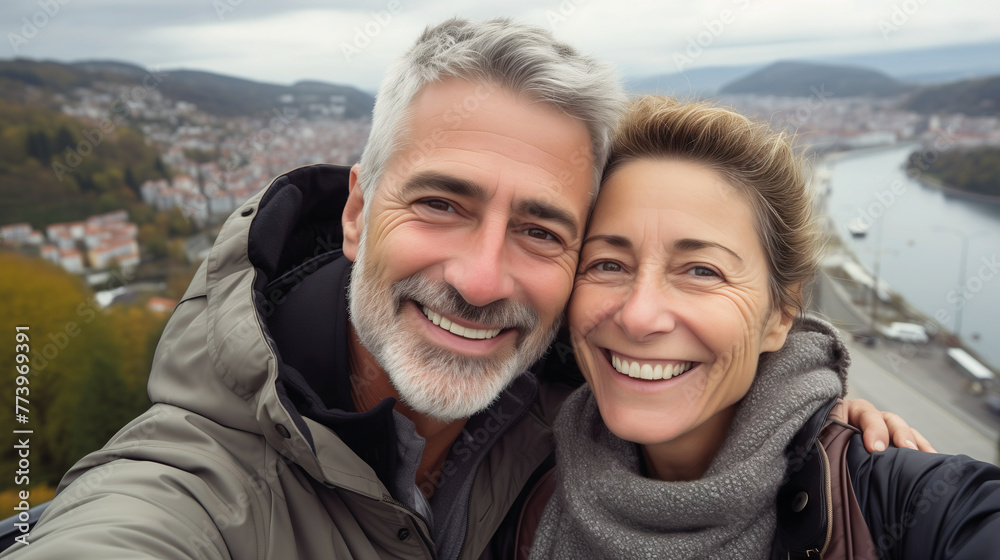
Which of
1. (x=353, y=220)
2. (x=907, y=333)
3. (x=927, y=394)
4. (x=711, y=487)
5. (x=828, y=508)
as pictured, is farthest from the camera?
(x=907, y=333)

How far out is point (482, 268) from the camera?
2488 millimetres

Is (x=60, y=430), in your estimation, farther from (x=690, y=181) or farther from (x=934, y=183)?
(x=934, y=183)

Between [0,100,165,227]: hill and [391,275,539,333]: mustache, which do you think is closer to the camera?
[391,275,539,333]: mustache

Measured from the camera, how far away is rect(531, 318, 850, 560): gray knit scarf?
89.0 inches

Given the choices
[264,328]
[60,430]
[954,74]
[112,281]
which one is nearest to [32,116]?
[112,281]

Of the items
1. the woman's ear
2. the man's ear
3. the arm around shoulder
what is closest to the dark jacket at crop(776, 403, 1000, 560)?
the arm around shoulder

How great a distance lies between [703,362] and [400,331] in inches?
50.2

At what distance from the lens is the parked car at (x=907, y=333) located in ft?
164

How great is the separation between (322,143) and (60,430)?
26518 millimetres

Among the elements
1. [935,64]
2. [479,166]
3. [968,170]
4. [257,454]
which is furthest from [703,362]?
[935,64]

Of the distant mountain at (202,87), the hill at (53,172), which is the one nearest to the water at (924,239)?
the distant mountain at (202,87)

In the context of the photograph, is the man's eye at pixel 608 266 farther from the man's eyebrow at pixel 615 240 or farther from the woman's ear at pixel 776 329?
the woman's ear at pixel 776 329

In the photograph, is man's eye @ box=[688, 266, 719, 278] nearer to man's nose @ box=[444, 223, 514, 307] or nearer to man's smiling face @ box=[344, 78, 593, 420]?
man's smiling face @ box=[344, 78, 593, 420]

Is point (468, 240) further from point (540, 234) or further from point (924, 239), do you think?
point (924, 239)
